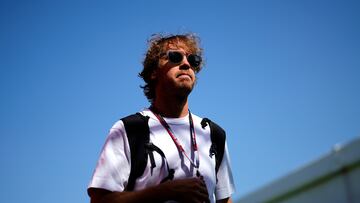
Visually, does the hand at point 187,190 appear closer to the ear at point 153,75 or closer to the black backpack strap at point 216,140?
the black backpack strap at point 216,140

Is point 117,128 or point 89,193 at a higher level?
point 117,128

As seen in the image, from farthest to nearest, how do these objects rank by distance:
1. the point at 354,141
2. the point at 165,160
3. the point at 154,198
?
the point at 165,160
the point at 154,198
the point at 354,141

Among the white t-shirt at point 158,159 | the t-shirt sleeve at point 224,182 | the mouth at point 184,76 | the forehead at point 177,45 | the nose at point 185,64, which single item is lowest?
the t-shirt sleeve at point 224,182

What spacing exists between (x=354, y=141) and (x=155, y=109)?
1489 mm

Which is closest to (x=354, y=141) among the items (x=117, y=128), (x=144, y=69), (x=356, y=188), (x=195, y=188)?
(x=356, y=188)

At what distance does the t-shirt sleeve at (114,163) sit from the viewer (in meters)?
2.53

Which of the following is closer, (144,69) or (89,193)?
(89,193)

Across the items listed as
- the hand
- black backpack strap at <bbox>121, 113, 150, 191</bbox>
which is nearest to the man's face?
black backpack strap at <bbox>121, 113, 150, 191</bbox>

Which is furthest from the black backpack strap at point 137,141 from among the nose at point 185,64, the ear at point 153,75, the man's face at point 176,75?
the ear at point 153,75

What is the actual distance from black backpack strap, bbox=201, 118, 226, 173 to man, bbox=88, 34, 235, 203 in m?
0.04

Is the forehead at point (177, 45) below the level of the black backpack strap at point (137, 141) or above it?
above

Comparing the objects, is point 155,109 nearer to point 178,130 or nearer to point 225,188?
point 178,130

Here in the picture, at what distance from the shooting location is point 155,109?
3074 millimetres

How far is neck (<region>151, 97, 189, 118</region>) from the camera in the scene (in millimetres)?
3043
